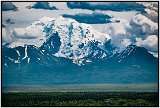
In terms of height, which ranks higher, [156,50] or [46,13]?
[46,13]

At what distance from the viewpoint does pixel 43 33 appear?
25.4 ft

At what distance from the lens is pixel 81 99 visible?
7.69 m

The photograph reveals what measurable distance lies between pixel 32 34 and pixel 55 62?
0.50 m

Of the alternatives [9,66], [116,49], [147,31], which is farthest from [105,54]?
[9,66]

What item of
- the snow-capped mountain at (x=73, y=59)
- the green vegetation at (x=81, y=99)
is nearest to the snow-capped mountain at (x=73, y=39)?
the snow-capped mountain at (x=73, y=59)

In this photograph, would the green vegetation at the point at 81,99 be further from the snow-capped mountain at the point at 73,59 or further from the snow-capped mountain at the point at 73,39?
the snow-capped mountain at the point at 73,39

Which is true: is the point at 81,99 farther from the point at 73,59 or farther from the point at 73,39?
the point at 73,39

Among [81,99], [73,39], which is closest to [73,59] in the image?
[73,39]

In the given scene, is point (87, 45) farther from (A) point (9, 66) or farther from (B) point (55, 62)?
(A) point (9, 66)

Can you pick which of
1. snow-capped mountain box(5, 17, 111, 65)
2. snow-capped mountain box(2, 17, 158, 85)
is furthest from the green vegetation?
snow-capped mountain box(5, 17, 111, 65)

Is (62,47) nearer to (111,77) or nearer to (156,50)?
(111,77)

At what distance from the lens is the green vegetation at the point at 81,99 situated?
762 cm

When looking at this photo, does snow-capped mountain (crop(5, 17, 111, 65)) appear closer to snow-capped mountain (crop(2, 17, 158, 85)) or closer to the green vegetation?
snow-capped mountain (crop(2, 17, 158, 85))

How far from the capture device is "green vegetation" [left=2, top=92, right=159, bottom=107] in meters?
7.62
